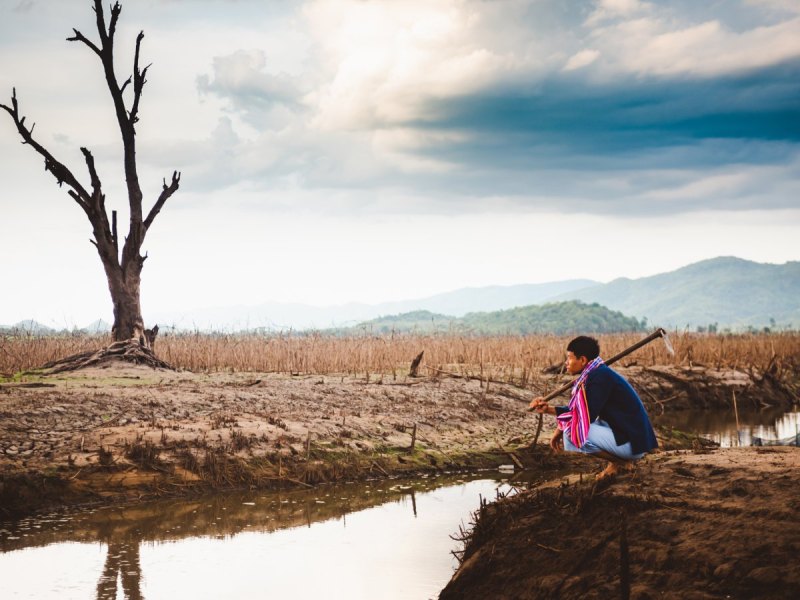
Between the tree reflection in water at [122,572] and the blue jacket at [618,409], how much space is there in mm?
4465

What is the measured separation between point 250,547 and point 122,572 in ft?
4.86

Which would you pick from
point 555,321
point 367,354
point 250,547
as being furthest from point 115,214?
point 555,321

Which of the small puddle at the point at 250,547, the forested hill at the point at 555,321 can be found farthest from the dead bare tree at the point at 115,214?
the forested hill at the point at 555,321

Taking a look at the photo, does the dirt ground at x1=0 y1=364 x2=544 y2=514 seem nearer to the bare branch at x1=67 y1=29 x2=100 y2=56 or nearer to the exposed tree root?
the exposed tree root

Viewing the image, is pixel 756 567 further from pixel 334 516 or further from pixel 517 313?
pixel 517 313

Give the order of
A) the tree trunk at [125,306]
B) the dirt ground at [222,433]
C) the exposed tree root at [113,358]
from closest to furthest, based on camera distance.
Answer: the dirt ground at [222,433]
the exposed tree root at [113,358]
the tree trunk at [125,306]

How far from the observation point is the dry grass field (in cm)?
2133

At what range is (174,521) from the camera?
10.8 m

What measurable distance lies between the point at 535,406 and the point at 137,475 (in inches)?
261

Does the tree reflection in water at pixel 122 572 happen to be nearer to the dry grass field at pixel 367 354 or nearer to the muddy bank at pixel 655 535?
the muddy bank at pixel 655 535

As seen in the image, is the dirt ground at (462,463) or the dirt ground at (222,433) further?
the dirt ground at (222,433)

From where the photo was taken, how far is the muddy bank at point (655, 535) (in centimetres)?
546

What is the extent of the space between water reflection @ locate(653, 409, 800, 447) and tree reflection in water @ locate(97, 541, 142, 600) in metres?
11.8

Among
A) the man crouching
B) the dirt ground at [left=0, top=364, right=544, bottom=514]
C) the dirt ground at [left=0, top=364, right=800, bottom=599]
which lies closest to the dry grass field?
the dirt ground at [left=0, top=364, right=800, bottom=599]
